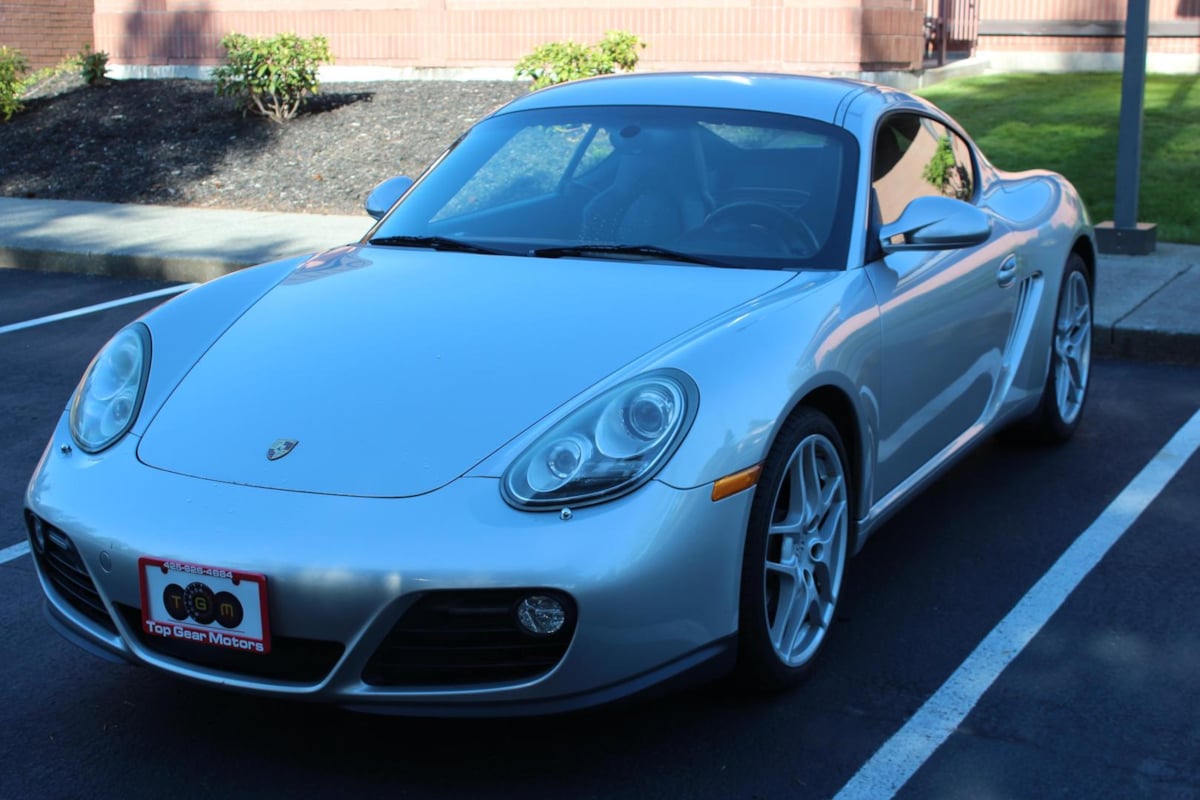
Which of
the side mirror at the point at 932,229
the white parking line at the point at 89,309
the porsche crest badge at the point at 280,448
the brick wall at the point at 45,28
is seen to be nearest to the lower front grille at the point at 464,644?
the porsche crest badge at the point at 280,448

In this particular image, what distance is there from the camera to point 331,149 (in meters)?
13.4

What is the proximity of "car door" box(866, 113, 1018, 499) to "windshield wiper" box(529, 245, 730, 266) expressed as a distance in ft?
1.68

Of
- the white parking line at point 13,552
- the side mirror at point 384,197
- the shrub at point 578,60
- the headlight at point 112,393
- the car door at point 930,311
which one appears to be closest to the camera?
the headlight at point 112,393

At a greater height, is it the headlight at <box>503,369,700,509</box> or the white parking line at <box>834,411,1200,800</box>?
the headlight at <box>503,369,700,509</box>

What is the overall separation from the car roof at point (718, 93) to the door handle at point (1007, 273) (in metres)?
0.69

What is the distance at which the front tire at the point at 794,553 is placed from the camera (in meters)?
3.21

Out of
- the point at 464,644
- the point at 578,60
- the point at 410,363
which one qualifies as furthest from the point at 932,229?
the point at 578,60

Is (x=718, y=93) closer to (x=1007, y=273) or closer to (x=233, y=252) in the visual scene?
(x=1007, y=273)

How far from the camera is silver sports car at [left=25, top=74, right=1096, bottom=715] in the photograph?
9.49 feet

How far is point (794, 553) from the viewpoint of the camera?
3.47 metres

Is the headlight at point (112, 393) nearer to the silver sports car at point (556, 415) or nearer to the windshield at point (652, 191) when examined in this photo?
the silver sports car at point (556, 415)

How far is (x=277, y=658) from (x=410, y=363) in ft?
2.61

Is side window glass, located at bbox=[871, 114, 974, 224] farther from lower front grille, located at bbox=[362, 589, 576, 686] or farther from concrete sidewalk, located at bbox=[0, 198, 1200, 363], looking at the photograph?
concrete sidewalk, located at bbox=[0, 198, 1200, 363]

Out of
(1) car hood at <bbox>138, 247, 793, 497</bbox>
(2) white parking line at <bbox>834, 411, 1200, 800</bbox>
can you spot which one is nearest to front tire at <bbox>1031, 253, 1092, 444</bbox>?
(2) white parking line at <bbox>834, 411, 1200, 800</bbox>
